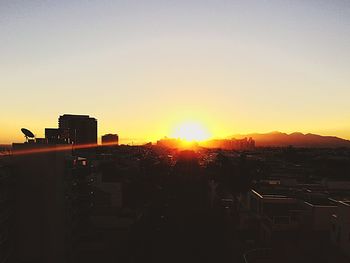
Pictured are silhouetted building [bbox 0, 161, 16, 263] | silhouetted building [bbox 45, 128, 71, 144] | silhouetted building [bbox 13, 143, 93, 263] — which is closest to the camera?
silhouetted building [bbox 0, 161, 16, 263]

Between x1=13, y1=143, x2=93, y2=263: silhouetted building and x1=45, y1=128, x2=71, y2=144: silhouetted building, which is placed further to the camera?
x1=45, y1=128, x2=71, y2=144: silhouetted building

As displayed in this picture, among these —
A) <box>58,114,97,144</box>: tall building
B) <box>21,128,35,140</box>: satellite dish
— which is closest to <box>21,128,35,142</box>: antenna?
<box>21,128,35,140</box>: satellite dish

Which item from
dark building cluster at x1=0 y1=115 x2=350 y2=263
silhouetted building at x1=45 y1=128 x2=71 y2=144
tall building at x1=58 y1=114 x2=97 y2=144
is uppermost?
tall building at x1=58 y1=114 x2=97 y2=144

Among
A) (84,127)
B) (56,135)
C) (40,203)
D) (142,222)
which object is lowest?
(142,222)

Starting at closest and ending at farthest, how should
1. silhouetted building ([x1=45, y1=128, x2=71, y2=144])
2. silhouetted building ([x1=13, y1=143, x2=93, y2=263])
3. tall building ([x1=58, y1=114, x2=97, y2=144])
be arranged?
silhouetted building ([x1=13, y1=143, x2=93, y2=263])
silhouetted building ([x1=45, y1=128, x2=71, y2=144])
tall building ([x1=58, y1=114, x2=97, y2=144])

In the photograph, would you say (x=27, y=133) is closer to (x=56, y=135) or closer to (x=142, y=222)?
(x=56, y=135)

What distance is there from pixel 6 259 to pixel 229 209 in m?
23.0

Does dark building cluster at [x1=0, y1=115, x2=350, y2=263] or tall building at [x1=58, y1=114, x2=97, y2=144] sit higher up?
tall building at [x1=58, y1=114, x2=97, y2=144]

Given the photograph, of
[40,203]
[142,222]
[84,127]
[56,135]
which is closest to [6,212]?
[40,203]

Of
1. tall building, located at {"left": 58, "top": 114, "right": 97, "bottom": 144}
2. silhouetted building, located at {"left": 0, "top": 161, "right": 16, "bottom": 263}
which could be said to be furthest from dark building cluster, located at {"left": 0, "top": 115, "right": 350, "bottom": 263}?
tall building, located at {"left": 58, "top": 114, "right": 97, "bottom": 144}

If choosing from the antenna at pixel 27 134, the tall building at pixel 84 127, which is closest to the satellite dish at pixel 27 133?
the antenna at pixel 27 134

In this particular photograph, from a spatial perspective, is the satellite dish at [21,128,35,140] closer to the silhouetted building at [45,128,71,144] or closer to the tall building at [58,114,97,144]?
the silhouetted building at [45,128,71,144]

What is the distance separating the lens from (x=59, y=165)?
2342 cm

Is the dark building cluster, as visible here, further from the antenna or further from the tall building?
the tall building
